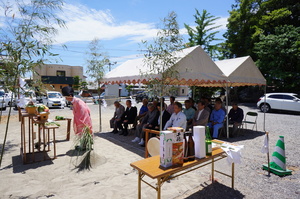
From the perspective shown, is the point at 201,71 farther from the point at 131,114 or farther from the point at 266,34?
the point at 266,34

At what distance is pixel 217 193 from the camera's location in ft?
10.2

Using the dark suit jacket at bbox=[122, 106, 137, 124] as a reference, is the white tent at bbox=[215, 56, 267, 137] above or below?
above

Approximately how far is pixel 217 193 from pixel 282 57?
56.4 feet

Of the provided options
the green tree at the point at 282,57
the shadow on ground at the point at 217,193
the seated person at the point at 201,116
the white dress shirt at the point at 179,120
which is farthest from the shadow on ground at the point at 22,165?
the green tree at the point at 282,57

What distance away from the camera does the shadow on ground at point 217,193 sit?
119 inches

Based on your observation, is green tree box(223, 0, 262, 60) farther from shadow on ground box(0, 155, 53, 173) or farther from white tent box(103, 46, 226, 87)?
shadow on ground box(0, 155, 53, 173)

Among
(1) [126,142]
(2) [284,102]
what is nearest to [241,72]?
(1) [126,142]

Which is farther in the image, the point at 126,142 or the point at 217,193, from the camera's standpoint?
the point at 126,142

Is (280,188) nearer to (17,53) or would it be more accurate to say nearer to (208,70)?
(208,70)

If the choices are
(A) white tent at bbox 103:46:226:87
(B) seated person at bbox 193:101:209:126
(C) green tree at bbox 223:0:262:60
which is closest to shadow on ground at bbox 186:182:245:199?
(A) white tent at bbox 103:46:226:87

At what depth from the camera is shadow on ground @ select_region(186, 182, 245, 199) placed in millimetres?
3018

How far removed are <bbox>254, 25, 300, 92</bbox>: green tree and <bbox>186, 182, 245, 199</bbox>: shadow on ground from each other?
52.9 ft

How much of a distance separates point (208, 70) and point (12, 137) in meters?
6.97

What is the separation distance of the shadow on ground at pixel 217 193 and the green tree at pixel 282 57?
16134mm
